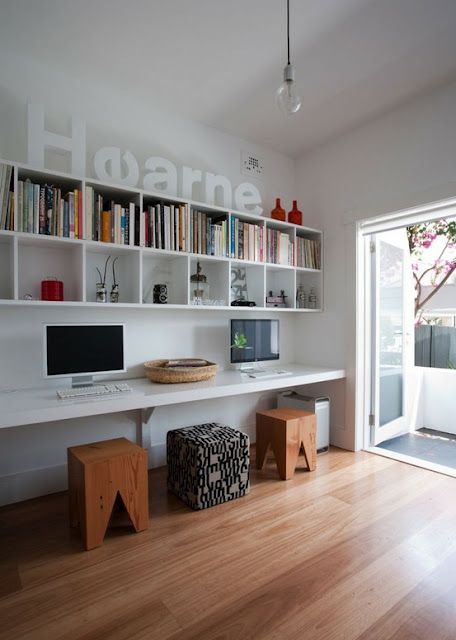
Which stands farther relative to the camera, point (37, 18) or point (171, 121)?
point (171, 121)

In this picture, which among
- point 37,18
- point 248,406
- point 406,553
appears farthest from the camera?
point 248,406

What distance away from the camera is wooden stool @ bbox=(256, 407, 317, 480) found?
262cm

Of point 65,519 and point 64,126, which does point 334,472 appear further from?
point 64,126

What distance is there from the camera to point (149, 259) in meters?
2.77

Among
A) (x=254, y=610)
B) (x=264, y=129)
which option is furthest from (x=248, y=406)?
(x=264, y=129)

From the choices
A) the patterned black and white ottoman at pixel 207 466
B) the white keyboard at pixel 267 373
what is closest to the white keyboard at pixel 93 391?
the patterned black and white ottoman at pixel 207 466

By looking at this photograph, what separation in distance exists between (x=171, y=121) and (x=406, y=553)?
3123 millimetres

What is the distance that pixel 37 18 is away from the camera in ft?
6.64

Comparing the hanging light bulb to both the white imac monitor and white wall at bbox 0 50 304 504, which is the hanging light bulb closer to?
white wall at bbox 0 50 304 504

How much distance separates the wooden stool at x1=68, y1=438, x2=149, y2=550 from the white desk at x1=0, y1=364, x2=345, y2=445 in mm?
225

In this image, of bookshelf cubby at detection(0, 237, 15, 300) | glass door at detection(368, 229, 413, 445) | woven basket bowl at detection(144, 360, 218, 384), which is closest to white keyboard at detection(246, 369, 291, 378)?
woven basket bowl at detection(144, 360, 218, 384)

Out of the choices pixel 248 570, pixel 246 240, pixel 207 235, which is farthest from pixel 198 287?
pixel 248 570

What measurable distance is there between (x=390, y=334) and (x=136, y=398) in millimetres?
2465

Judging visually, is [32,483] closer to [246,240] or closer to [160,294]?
[160,294]
